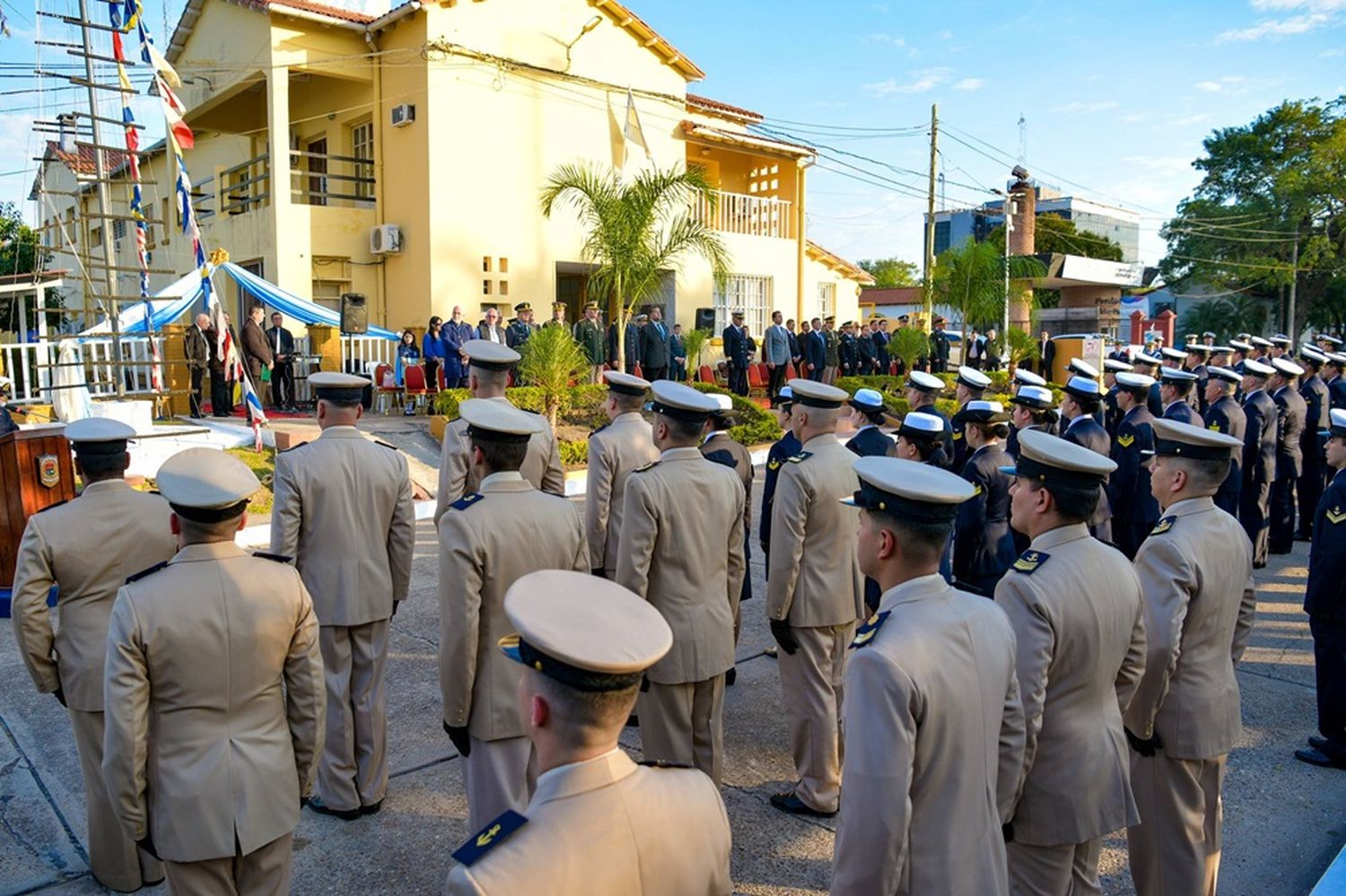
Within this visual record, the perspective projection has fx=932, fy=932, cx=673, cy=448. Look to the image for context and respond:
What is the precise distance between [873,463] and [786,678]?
2.38m

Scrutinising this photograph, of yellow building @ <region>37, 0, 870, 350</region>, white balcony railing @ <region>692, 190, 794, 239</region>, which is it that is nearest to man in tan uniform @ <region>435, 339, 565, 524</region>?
yellow building @ <region>37, 0, 870, 350</region>

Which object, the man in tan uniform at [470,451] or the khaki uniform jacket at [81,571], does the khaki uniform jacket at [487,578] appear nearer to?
the khaki uniform jacket at [81,571]

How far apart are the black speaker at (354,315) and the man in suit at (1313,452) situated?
45.9 ft

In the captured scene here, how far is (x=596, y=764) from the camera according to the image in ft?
5.33

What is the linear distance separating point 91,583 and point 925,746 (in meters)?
3.15

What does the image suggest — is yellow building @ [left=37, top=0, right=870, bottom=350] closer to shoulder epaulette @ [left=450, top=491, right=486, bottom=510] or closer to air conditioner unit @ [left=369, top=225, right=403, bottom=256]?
air conditioner unit @ [left=369, top=225, right=403, bottom=256]

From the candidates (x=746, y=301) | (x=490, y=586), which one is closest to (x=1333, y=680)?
(x=490, y=586)

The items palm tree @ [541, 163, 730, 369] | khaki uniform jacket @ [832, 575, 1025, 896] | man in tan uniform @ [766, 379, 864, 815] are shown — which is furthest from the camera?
palm tree @ [541, 163, 730, 369]

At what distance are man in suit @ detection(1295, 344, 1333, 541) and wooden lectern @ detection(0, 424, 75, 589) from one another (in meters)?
12.1

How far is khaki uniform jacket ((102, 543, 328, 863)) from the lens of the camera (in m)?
2.69

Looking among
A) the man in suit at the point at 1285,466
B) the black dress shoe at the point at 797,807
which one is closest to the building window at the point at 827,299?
the man in suit at the point at 1285,466

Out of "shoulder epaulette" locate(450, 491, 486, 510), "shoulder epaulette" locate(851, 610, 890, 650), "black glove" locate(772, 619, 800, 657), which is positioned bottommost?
"black glove" locate(772, 619, 800, 657)

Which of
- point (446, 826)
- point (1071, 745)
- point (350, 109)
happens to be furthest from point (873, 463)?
point (350, 109)

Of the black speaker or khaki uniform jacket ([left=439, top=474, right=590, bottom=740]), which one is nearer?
khaki uniform jacket ([left=439, top=474, right=590, bottom=740])
